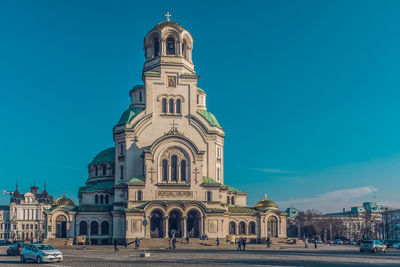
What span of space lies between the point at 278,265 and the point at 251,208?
4337cm

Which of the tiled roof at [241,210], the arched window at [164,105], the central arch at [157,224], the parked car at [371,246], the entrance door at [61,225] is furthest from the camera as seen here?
the tiled roof at [241,210]

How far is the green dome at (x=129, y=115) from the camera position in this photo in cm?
6756

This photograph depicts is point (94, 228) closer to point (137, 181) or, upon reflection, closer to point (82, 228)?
point (82, 228)

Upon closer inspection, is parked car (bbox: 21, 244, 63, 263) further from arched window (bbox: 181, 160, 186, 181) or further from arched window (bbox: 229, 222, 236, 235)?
arched window (bbox: 229, 222, 236, 235)

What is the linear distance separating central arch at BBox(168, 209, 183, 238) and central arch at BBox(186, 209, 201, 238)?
125cm

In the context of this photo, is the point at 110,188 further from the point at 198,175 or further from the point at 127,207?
the point at 198,175

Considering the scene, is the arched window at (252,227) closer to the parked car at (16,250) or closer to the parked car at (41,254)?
the parked car at (16,250)

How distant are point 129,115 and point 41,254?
40180 mm

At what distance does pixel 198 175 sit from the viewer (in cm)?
6381

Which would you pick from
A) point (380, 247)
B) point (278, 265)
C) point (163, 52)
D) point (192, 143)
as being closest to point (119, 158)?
point (192, 143)

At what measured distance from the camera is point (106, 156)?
7425cm

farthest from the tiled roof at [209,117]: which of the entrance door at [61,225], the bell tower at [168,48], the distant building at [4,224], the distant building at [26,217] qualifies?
the distant building at [4,224]

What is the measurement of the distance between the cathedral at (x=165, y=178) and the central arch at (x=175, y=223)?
12cm

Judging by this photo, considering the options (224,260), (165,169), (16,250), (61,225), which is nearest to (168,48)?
(165,169)
